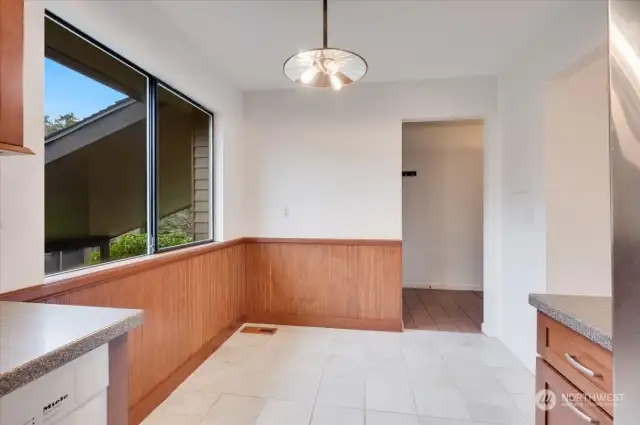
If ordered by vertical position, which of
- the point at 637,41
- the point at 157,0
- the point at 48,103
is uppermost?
the point at 157,0

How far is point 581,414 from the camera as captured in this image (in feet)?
3.17

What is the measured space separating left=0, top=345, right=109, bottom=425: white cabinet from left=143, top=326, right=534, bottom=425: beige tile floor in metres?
1.26

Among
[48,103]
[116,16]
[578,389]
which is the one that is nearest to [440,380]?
[578,389]

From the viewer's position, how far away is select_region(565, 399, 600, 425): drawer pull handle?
3.01ft

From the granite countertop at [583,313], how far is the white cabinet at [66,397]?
1.36 metres

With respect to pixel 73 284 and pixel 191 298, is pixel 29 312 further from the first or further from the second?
pixel 191 298

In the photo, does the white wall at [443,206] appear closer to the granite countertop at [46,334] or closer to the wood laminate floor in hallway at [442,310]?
the wood laminate floor in hallway at [442,310]

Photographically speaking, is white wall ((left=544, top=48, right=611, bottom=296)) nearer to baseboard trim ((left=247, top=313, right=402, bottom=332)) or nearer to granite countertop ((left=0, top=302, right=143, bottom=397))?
baseboard trim ((left=247, top=313, right=402, bottom=332))

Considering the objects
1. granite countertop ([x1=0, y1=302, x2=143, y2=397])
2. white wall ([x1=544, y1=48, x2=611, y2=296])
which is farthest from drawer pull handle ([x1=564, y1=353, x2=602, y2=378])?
white wall ([x1=544, y1=48, x2=611, y2=296])

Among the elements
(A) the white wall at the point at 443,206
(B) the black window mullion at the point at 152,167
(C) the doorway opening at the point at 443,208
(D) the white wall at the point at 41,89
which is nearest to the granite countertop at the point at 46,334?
(D) the white wall at the point at 41,89

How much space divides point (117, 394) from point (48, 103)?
1428 mm

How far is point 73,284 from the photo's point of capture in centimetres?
152

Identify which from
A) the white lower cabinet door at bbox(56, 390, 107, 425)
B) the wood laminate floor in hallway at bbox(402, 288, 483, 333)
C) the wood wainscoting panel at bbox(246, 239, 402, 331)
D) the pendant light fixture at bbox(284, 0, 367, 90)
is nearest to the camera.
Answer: the white lower cabinet door at bbox(56, 390, 107, 425)

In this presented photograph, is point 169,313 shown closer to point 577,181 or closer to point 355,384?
point 355,384
